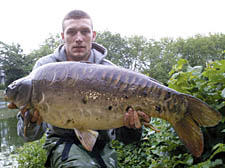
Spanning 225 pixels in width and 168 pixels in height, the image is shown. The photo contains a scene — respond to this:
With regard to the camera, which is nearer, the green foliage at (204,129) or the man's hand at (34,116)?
the man's hand at (34,116)

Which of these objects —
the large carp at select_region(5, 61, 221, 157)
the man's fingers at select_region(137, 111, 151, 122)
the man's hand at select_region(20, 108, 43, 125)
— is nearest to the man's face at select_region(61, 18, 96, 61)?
the large carp at select_region(5, 61, 221, 157)

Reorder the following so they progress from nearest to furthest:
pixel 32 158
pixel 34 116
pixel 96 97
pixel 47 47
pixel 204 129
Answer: pixel 96 97 → pixel 34 116 → pixel 204 129 → pixel 32 158 → pixel 47 47

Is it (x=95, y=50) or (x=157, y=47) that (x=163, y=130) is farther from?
(x=157, y=47)

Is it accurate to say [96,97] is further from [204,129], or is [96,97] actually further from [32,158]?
[32,158]

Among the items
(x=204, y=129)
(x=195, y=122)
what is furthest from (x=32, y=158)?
(x=195, y=122)

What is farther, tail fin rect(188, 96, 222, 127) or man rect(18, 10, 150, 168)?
man rect(18, 10, 150, 168)

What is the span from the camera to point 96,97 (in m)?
2.12

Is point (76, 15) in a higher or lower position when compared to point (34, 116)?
higher

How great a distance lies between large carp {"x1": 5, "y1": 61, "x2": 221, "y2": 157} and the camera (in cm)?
208

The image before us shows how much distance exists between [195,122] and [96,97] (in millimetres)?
917

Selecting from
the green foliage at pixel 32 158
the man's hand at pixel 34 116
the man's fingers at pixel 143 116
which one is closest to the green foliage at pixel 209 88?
the man's fingers at pixel 143 116

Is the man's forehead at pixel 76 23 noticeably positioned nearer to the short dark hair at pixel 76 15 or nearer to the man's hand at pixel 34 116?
the short dark hair at pixel 76 15

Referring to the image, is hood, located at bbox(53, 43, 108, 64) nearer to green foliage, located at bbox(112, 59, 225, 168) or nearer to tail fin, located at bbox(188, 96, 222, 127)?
green foliage, located at bbox(112, 59, 225, 168)

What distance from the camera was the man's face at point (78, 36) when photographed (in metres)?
2.91
